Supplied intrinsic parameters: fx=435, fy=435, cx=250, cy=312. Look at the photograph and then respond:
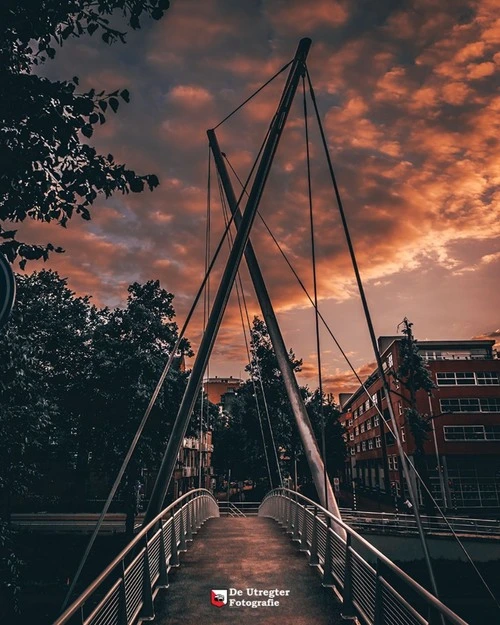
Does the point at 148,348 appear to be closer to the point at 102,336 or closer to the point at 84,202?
the point at 102,336

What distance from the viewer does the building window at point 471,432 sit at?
137ft

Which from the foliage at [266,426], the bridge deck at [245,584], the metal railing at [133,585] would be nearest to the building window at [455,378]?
the foliage at [266,426]

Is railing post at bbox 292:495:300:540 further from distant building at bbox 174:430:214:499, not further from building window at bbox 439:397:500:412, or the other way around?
building window at bbox 439:397:500:412

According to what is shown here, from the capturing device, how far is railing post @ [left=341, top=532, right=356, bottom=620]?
5969 millimetres

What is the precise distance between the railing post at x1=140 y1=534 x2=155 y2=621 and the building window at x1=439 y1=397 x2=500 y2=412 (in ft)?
140

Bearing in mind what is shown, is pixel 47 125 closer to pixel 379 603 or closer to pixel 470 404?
pixel 379 603

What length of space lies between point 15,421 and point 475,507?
42338 mm

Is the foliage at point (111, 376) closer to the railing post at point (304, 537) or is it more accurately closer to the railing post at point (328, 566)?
the railing post at point (304, 537)

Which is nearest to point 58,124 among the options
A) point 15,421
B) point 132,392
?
point 15,421

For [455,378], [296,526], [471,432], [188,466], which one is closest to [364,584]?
[296,526]

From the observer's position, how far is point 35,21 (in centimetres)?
498

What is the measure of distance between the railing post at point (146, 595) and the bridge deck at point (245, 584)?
0.13 meters

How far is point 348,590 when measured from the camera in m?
6.15

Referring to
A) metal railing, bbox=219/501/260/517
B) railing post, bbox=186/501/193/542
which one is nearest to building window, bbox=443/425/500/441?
metal railing, bbox=219/501/260/517
